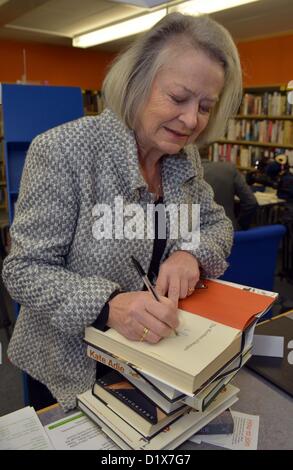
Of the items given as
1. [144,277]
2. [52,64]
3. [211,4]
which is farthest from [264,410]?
[52,64]

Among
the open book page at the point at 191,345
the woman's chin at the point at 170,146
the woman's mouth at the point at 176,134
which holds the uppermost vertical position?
the woman's mouth at the point at 176,134

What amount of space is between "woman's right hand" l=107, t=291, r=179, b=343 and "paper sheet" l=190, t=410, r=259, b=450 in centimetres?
21

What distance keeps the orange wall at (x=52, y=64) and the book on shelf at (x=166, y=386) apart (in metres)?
7.10

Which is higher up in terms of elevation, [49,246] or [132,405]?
[49,246]

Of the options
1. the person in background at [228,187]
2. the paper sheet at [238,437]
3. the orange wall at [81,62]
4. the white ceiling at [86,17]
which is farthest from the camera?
the orange wall at [81,62]

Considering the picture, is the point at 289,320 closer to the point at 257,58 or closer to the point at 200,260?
the point at 200,260

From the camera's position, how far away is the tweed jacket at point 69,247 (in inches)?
30.5

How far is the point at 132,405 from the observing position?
69 centimetres

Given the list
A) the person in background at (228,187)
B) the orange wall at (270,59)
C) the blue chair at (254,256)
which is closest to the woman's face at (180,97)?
the blue chair at (254,256)

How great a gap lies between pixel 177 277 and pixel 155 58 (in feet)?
1.53

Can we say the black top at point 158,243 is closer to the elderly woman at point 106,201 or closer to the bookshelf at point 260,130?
the elderly woman at point 106,201

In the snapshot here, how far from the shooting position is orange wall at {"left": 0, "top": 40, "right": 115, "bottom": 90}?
729 centimetres

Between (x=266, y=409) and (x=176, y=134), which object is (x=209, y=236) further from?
(x=266, y=409)
